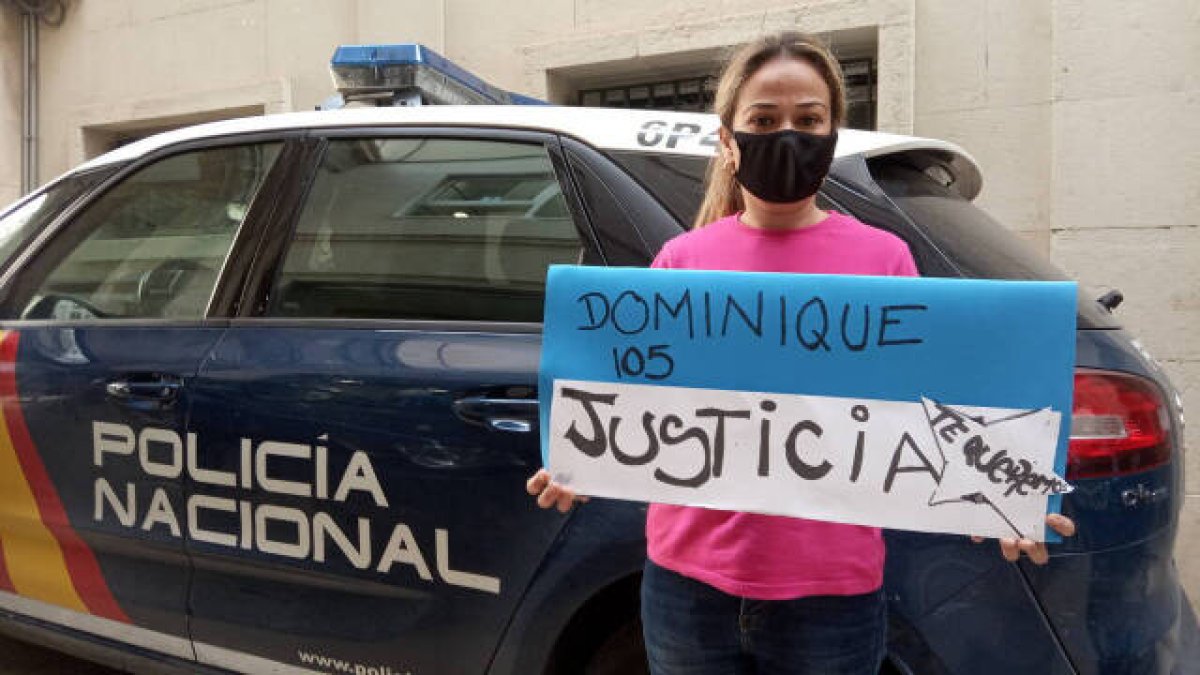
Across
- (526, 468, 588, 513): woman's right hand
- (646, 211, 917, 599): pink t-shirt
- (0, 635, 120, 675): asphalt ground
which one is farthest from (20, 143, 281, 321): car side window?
(646, 211, 917, 599): pink t-shirt

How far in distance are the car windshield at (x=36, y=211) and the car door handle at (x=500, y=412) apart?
1600 millimetres

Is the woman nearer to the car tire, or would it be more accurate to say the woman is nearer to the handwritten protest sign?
the handwritten protest sign

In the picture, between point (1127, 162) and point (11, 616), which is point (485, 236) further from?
point (1127, 162)

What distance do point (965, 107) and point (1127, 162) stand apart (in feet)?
2.83

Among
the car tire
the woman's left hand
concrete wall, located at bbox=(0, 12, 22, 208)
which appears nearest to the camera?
the woman's left hand

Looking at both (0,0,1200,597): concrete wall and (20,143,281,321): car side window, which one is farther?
(0,0,1200,597): concrete wall

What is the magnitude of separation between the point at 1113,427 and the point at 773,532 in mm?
703

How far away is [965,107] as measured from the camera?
5.21 meters

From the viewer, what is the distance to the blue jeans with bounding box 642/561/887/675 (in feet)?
4.39

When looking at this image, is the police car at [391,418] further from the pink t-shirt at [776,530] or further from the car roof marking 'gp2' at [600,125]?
the pink t-shirt at [776,530]

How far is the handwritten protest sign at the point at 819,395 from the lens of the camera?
1.29 m

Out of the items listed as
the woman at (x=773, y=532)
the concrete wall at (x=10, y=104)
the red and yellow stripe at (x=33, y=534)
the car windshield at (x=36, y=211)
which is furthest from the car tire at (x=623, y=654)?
the concrete wall at (x=10, y=104)

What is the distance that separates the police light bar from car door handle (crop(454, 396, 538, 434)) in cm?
165

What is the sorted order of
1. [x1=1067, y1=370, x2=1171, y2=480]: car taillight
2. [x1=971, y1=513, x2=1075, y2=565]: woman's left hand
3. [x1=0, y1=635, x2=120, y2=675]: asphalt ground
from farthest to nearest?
[x1=0, y1=635, x2=120, y2=675]: asphalt ground < [x1=1067, y1=370, x2=1171, y2=480]: car taillight < [x1=971, y1=513, x2=1075, y2=565]: woman's left hand
